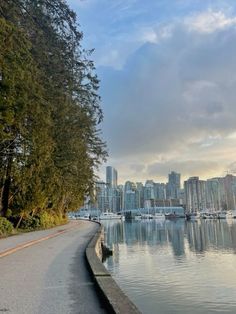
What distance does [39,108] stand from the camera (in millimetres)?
20266

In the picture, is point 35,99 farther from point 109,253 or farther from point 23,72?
point 109,253

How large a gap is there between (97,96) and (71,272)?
87.7 feet

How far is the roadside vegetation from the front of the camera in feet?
54.5

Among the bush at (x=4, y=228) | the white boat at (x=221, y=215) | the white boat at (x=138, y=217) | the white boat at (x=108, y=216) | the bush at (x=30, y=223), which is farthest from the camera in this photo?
the white boat at (x=108, y=216)

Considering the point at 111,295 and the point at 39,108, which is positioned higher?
the point at 39,108

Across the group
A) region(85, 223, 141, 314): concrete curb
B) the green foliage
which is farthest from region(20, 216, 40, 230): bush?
region(85, 223, 141, 314): concrete curb

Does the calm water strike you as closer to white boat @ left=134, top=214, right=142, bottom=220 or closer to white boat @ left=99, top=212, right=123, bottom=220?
white boat @ left=134, top=214, right=142, bottom=220

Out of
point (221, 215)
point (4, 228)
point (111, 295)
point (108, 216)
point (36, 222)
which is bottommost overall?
point (111, 295)

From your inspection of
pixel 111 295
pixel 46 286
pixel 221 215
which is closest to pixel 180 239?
pixel 46 286

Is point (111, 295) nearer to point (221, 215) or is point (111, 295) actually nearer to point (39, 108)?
point (39, 108)

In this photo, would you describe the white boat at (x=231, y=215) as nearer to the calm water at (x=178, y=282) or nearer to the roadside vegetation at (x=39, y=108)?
the roadside vegetation at (x=39, y=108)

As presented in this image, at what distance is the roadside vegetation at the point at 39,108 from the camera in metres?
16.6

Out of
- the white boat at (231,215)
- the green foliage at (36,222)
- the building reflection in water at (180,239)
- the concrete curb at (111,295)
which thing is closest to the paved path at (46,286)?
the concrete curb at (111,295)

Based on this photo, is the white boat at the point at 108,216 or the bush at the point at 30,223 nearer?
the bush at the point at 30,223
